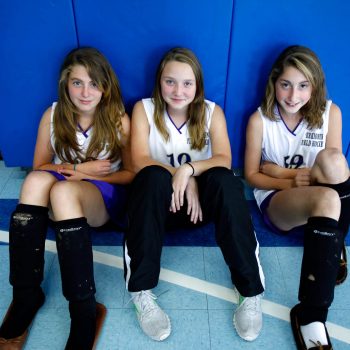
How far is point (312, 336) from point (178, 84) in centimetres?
108

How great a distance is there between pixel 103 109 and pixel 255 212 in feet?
3.11

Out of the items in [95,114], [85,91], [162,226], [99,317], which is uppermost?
[85,91]

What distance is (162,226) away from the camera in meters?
1.30

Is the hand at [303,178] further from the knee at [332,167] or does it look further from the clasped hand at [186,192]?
the clasped hand at [186,192]

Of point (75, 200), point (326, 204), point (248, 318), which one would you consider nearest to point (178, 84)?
point (75, 200)

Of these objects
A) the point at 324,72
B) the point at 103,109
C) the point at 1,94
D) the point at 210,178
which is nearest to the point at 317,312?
the point at 210,178

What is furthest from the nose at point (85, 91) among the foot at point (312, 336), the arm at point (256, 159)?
the foot at point (312, 336)

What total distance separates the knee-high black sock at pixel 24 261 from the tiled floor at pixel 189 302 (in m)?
0.08

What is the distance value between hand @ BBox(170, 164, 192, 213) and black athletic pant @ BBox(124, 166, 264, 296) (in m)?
0.05

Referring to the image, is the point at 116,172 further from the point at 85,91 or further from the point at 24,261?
the point at 24,261

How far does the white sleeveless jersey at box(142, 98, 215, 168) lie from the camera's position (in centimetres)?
159

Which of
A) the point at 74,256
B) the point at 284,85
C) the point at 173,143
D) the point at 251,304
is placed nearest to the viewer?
the point at 74,256

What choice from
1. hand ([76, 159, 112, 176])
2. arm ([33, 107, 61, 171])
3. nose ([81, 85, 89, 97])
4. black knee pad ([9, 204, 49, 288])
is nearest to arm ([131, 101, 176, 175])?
hand ([76, 159, 112, 176])

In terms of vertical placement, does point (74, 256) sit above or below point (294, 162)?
below
